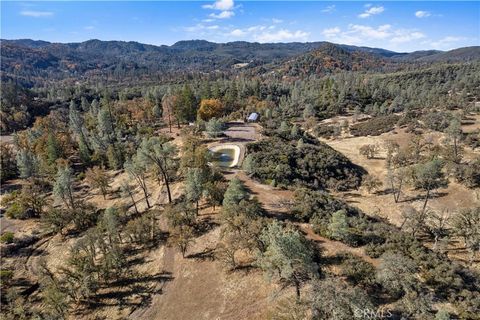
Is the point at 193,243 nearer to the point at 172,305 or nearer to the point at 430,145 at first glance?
the point at 172,305

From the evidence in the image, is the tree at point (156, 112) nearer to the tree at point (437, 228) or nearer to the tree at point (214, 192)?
the tree at point (214, 192)

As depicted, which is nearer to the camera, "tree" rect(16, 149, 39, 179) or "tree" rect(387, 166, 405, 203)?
"tree" rect(387, 166, 405, 203)

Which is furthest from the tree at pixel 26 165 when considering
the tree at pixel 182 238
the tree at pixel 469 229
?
the tree at pixel 469 229

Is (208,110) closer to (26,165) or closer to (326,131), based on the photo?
(326,131)

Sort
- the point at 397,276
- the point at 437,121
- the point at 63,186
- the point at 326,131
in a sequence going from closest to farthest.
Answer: the point at 397,276, the point at 63,186, the point at 437,121, the point at 326,131

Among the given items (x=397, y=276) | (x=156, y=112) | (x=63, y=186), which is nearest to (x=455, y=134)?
(x=397, y=276)

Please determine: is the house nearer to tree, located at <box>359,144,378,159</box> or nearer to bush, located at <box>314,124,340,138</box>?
bush, located at <box>314,124,340,138</box>

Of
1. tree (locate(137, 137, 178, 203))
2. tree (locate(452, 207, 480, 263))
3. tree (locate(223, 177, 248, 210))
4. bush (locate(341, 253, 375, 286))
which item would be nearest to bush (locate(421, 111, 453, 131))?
tree (locate(452, 207, 480, 263))

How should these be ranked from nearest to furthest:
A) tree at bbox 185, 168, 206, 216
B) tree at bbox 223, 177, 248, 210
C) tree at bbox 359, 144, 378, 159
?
1. tree at bbox 223, 177, 248, 210
2. tree at bbox 185, 168, 206, 216
3. tree at bbox 359, 144, 378, 159

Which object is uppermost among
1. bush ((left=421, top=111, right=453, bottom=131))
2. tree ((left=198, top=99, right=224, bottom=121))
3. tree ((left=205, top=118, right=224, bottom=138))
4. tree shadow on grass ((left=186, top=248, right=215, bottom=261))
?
tree ((left=198, top=99, right=224, bottom=121))
